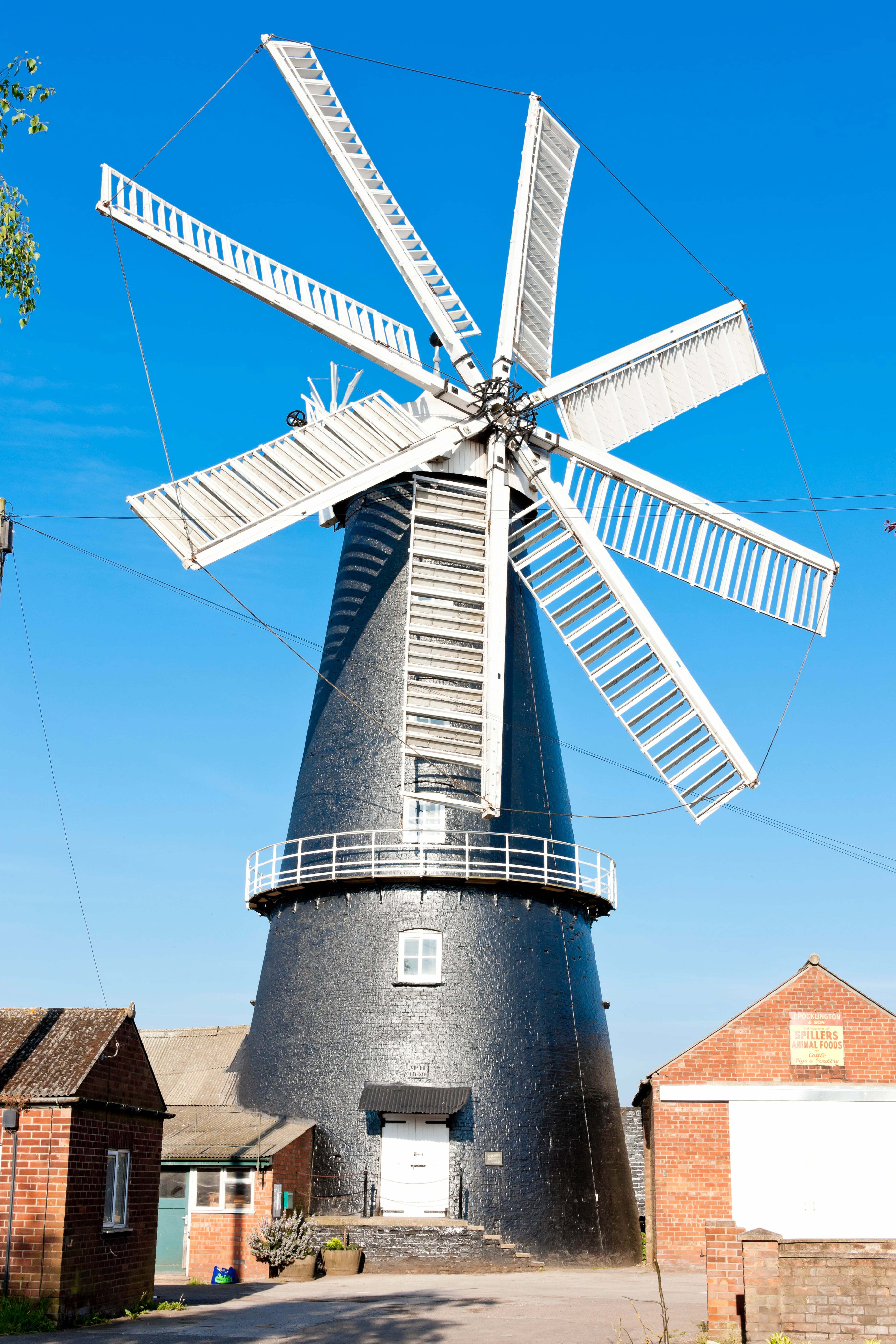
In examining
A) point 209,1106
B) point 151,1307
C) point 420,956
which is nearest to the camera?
point 151,1307

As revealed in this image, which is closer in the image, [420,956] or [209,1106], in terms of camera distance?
[420,956]

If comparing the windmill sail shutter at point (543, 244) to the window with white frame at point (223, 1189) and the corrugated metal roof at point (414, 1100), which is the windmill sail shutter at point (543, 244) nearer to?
the corrugated metal roof at point (414, 1100)

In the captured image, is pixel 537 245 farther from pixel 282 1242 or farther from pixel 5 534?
pixel 282 1242

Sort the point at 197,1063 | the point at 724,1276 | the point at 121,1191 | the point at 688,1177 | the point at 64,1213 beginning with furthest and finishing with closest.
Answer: the point at 197,1063 < the point at 688,1177 < the point at 121,1191 < the point at 64,1213 < the point at 724,1276

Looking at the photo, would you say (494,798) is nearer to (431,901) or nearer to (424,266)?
(431,901)

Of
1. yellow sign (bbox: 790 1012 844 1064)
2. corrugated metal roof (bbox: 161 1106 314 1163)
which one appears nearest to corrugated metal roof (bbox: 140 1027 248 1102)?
corrugated metal roof (bbox: 161 1106 314 1163)

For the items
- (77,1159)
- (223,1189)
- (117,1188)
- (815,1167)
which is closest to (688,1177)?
(815,1167)

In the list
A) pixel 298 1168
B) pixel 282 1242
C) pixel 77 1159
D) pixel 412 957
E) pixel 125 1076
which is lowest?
pixel 282 1242

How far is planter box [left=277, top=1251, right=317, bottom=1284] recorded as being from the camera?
790 inches

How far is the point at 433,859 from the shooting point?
2200 cm

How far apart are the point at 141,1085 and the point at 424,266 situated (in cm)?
1432

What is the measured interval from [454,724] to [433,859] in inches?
89.5

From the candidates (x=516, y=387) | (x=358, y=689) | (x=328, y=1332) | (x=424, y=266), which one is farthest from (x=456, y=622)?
(x=328, y=1332)

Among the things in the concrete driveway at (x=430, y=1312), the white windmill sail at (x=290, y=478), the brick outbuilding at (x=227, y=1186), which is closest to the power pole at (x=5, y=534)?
the white windmill sail at (x=290, y=478)
